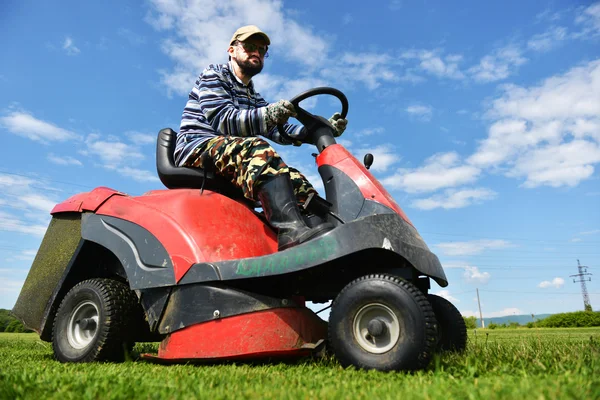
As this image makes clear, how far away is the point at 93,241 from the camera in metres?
3.53

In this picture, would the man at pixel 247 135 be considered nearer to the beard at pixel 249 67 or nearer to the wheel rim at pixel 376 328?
the beard at pixel 249 67

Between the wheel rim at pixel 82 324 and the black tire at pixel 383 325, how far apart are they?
1.88 meters

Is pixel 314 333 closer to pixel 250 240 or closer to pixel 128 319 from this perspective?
pixel 250 240

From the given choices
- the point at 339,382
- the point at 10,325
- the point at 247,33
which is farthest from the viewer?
the point at 10,325

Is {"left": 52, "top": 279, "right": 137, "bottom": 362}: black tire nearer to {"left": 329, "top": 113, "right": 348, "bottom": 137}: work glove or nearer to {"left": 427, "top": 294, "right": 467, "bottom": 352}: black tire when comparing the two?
{"left": 329, "top": 113, "right": 348, "bottom": 137}: work glove

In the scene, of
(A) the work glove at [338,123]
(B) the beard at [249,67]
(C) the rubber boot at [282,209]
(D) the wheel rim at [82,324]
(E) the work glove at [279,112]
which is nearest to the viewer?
(C) the rubber boot at [282,209]

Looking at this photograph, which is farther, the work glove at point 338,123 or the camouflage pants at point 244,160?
the work glove at point 338,123

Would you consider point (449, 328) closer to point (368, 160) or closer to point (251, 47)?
point (368, 160)

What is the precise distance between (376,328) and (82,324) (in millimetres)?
2173

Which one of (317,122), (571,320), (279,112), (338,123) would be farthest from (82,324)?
(571,320)

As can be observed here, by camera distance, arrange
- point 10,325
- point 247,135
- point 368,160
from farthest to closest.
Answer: point 10,325 < point 247,135 < point 368,160

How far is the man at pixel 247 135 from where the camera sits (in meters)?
3.00

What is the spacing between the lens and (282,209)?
298 cm

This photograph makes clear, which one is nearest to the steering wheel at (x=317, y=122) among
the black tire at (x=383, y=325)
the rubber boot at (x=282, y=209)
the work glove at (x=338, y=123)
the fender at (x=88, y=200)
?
the work glove at (x=338, y=123)
